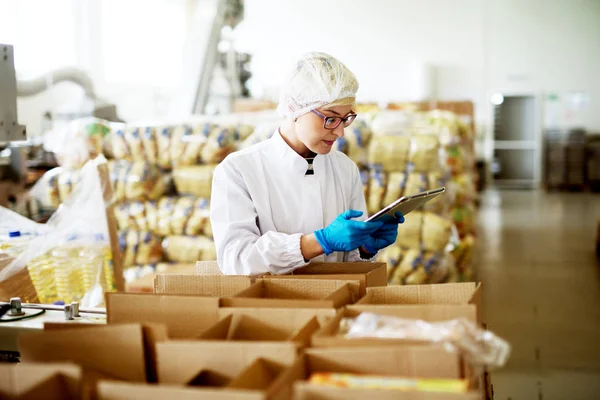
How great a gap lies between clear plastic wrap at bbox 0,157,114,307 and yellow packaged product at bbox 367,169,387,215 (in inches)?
84.3

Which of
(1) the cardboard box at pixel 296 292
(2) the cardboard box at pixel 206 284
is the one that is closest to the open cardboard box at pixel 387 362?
(1) the cardboard box at pixel 296 292

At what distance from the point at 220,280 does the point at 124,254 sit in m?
3.35

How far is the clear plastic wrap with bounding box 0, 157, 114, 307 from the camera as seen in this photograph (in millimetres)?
2574

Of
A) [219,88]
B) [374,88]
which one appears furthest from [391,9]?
[219,88]

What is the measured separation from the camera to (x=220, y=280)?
1.85 meters

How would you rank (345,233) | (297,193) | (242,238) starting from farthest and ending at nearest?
(297,193) < (242,238) < (345,233)

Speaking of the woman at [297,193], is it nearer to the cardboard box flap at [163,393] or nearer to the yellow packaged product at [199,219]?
the cardboard box flap at [163,393]

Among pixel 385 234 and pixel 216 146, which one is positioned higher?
pixel 216 146

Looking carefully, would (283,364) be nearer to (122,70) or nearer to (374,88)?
(122,70)

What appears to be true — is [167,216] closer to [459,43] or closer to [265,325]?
[265,325]

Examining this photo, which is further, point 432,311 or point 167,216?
point 167,216

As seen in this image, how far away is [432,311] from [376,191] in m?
3.36

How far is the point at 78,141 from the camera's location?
4.90 meters

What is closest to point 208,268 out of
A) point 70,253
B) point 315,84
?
point 315,84
